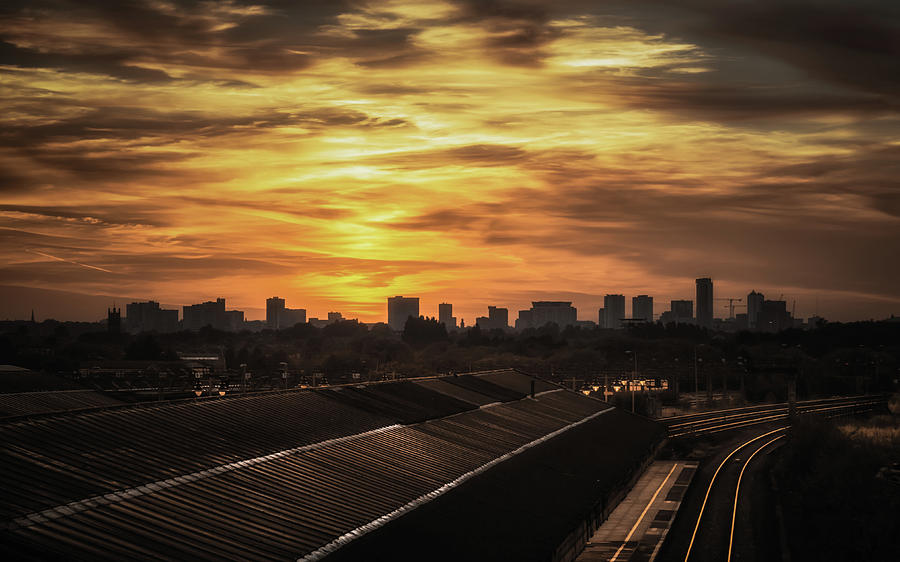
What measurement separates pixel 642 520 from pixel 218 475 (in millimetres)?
28380

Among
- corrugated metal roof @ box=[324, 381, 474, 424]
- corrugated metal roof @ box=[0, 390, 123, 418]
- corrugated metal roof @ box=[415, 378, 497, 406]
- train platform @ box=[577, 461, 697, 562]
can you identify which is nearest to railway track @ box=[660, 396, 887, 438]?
train platform @ box=[577, 461, 697, 562]

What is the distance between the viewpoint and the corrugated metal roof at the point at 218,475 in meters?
20.8

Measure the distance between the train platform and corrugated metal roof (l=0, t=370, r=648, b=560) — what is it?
6.32m

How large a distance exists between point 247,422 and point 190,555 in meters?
14.9

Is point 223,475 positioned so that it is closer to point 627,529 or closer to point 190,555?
point 190,555

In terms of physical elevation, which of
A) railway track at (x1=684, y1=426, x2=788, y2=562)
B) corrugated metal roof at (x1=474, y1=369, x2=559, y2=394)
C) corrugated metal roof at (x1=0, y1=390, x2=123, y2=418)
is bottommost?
railway track at (x1=684, y1=426, x2=788, y2=562)

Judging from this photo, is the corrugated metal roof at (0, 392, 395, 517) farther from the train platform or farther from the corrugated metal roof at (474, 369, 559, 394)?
the corrugated metal roof at (474, 369, 559, 394)

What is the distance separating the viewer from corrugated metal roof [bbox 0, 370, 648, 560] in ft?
68.1

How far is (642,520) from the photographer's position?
48875 mm

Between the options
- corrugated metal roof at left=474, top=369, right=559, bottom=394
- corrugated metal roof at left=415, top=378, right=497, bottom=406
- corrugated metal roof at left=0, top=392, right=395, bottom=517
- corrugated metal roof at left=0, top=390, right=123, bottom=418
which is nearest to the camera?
corrugated metal roof at left=0, top=392, right=395, bottom=517

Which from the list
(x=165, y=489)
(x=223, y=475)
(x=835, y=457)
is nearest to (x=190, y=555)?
(x=165, y=489)

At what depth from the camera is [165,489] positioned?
2472 centimetres

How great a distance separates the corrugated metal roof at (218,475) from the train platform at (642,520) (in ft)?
20.7

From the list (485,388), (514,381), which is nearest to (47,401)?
(485,388)
